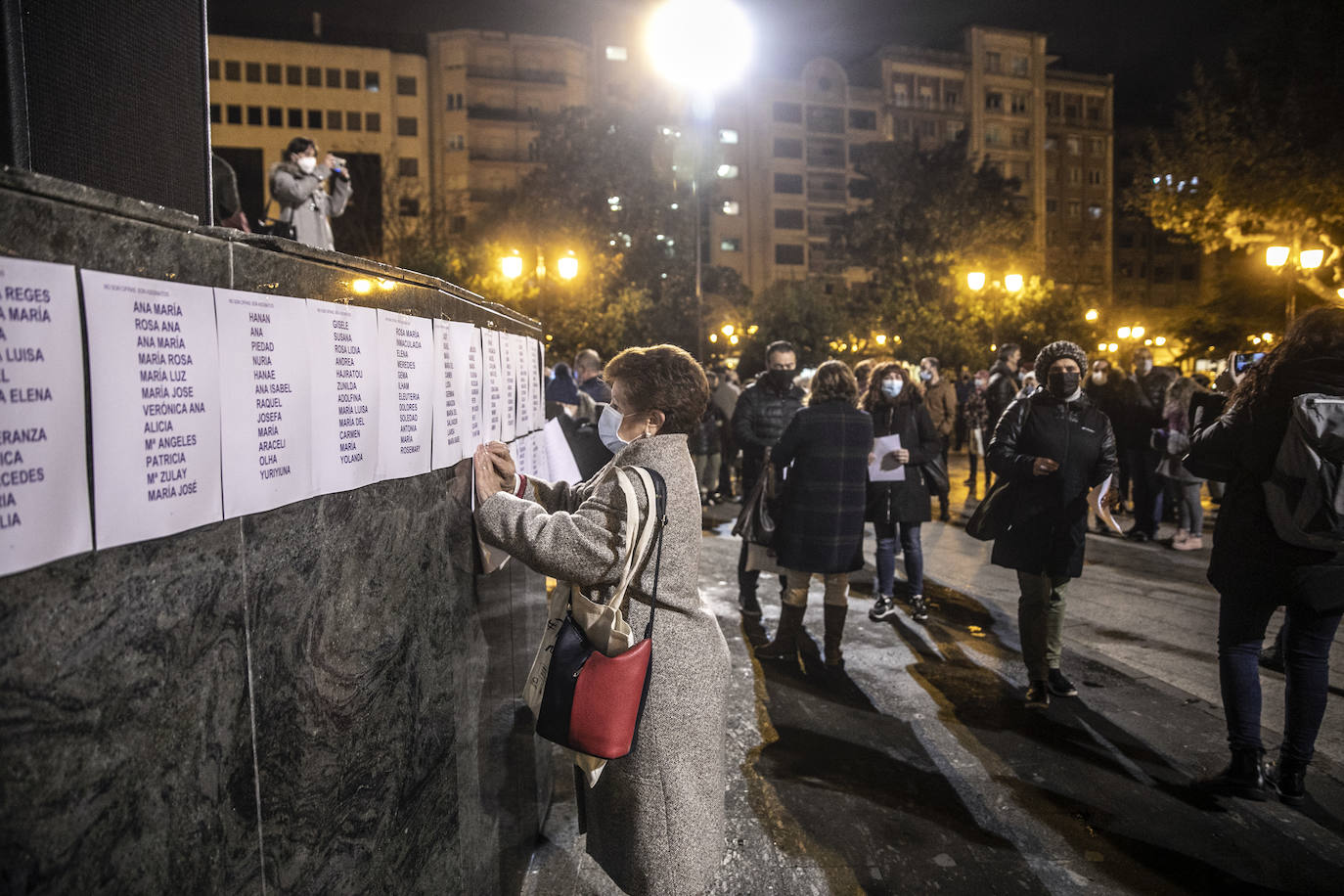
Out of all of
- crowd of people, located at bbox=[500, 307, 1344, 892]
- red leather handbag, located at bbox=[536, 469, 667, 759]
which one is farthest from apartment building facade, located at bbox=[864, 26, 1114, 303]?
red leather handbag, located at bbox=[536, 469, 667, 759]

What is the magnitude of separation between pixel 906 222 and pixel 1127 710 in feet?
128

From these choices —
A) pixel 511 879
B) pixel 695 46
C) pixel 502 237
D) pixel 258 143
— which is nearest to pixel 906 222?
pixel 502 237

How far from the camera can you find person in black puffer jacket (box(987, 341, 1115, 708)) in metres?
4.71

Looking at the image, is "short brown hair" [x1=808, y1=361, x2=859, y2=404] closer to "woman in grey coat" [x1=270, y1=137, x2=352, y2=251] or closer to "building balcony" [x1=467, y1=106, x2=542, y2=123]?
"woman in grey coat" [x1=270, y1=137, x2=352, y2=251]

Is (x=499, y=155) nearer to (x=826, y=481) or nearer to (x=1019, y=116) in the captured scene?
(x=1019, y=116)

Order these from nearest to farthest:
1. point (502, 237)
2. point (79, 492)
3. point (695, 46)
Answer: point (79, 492) < point (695, 46) < point (502, 237)

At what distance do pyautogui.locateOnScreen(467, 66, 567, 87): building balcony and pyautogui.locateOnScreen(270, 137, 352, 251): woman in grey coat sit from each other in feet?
180

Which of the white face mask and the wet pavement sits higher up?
the white face mask

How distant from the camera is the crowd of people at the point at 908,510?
245 cm

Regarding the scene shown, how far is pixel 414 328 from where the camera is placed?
2014 millimetres

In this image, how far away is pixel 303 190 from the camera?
7.39 meters

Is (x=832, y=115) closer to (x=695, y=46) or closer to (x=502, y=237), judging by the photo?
(x=502, y=237)

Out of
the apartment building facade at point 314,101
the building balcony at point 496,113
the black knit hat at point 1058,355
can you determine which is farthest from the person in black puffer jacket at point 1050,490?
the building balcony at point 496,113

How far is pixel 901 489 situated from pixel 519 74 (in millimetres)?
58634
